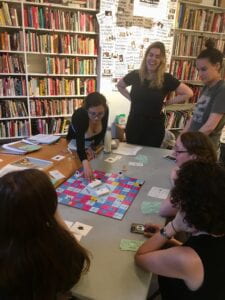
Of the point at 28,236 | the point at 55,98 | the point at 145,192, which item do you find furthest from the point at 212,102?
the point at 55,98

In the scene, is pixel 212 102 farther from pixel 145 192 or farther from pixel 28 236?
pixel 28 236

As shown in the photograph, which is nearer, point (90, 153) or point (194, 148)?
point (194, 148)

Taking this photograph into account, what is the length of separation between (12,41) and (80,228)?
301 cm

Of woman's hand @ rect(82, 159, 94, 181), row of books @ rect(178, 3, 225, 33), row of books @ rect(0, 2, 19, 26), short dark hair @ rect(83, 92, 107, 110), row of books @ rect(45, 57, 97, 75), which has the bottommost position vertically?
woman's hand @ rect(82, 159, 94, 181)

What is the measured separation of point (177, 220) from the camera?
3.49 feet

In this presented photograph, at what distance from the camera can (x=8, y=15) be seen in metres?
3.17

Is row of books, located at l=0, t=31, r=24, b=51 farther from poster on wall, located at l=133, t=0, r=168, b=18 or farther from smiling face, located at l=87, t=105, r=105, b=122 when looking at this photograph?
smiling face, located at l=87, t=105, r=105, b=122

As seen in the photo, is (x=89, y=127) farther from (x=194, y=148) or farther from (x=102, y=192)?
(x=194, y=148)

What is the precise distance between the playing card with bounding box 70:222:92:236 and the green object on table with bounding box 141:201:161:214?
0.32m

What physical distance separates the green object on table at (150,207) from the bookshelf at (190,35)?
2.91 meters

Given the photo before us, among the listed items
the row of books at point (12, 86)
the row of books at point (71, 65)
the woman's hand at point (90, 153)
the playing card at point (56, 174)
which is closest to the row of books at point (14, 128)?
the row of books at point (12, 86)

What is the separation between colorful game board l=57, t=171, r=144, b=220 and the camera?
4.42 feet

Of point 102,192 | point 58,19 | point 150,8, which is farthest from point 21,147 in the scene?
point 150,8

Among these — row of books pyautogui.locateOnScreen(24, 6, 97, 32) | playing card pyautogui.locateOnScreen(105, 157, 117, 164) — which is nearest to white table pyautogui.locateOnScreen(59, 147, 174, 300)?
playing card pyautogui.locateOnScreen(105, 157, 117, 164)
